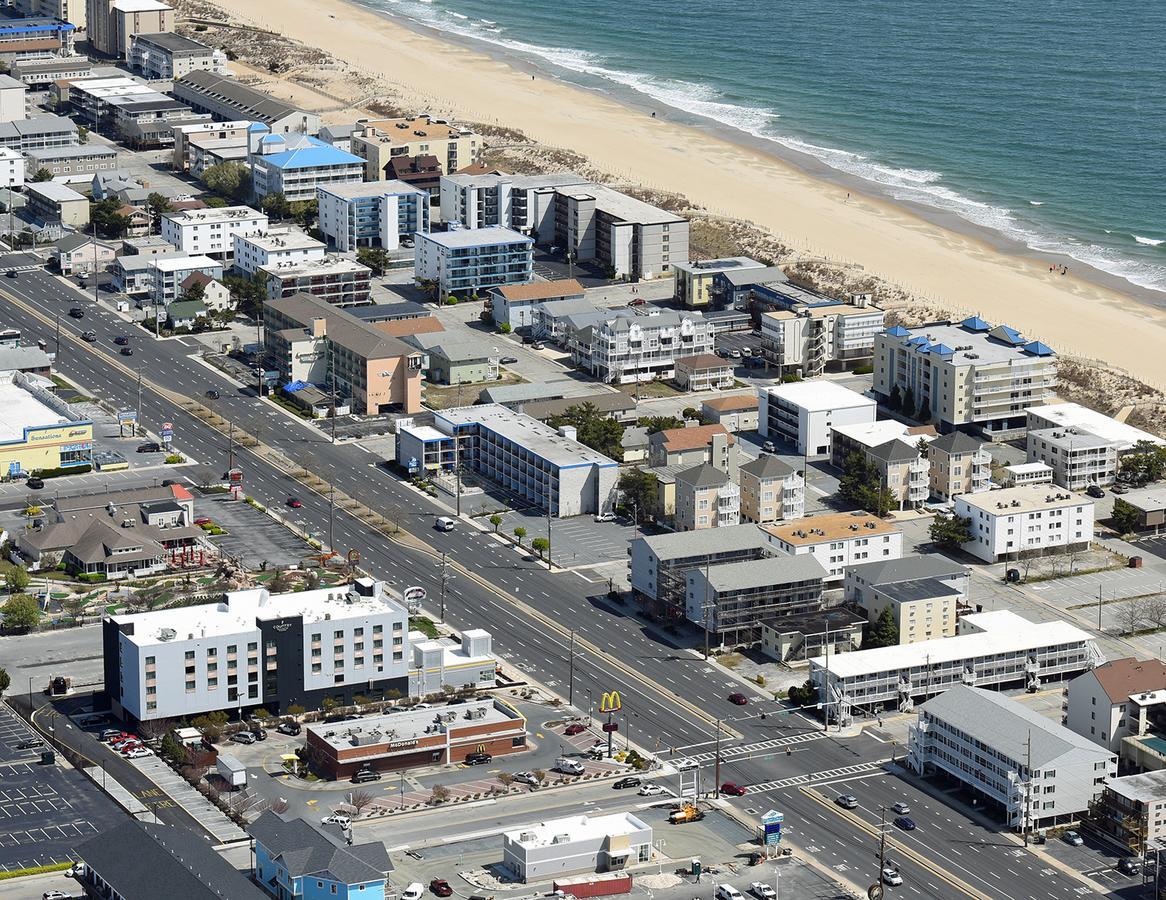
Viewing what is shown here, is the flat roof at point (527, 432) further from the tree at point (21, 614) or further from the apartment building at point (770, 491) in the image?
the tree at point (21, 614)

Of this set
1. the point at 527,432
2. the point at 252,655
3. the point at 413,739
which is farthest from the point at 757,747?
the point at 527,432

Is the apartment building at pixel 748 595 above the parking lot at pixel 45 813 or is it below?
above

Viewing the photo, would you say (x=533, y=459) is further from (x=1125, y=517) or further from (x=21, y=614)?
(x=1125, y=517)

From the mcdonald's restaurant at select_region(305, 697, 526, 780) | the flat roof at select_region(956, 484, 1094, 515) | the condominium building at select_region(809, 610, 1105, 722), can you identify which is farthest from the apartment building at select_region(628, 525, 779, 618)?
the mcdonald's restaurant at select_region(305, 697, 526, 780)

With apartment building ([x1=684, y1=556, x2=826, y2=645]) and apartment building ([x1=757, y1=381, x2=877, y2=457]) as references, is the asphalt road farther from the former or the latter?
apartment building ([x1=757, y1=381, x2=877, y2=457])

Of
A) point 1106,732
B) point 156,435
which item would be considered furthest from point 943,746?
point 156,435

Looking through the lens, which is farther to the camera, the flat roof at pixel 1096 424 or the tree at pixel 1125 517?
the flat roof at pixel 1096 424

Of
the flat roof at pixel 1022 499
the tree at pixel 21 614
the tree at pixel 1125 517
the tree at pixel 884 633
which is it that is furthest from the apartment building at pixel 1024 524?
the tree at pixel 21 614
